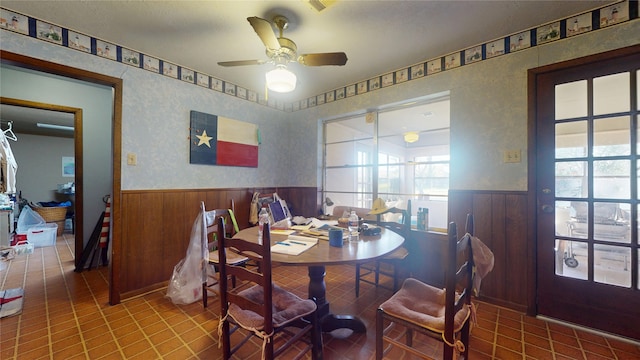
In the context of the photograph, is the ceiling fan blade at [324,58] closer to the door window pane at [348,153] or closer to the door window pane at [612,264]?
the door window pane at [348,153]

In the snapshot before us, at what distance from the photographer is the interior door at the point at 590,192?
5.80 ft

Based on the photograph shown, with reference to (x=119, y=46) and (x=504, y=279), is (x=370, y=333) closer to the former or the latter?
(x=504, y=279)

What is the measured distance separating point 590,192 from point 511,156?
573 millimetres

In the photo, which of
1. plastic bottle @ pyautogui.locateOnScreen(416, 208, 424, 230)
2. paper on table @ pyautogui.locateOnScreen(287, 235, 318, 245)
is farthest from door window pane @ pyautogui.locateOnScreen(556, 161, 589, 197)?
paper on table @ pyautogui.locateOnScreen(287, 235, 318, 245)

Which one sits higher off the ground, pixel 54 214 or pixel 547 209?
pixel 547 209

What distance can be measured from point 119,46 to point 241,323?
2768 mm

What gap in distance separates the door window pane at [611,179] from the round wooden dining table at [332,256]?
161 cm

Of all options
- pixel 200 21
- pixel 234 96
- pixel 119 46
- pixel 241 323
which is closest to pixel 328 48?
pixel 200 21

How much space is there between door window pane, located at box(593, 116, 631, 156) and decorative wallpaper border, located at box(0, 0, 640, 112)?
709mm

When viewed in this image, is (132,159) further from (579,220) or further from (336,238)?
(579,220)

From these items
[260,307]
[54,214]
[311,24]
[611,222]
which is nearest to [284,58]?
[311,24]

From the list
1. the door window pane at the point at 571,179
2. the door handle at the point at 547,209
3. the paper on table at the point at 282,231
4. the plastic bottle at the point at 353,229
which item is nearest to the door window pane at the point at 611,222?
the door window pane at the point at 571,179

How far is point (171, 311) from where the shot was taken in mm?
2137

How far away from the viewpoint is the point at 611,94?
184 cm
